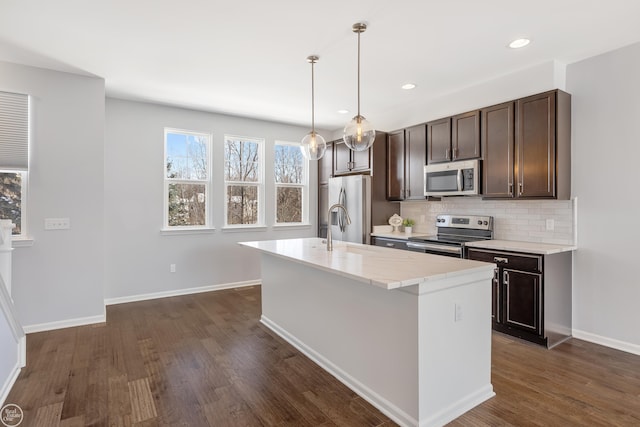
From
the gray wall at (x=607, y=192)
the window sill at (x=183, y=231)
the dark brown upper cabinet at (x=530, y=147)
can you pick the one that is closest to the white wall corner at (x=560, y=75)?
the gray wall at (x=607, y=192)

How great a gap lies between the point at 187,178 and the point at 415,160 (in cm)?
327

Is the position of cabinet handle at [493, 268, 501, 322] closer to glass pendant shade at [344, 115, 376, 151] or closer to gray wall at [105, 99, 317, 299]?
glass pendant shade at [344, 115, 376, 151]

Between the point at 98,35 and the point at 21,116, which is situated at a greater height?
the point at 98,35

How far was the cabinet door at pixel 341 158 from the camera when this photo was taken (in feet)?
18.0

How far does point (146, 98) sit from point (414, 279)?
14.1 feet

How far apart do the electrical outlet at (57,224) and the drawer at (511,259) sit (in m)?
4.31

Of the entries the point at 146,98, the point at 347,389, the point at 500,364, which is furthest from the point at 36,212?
the point at 500,364

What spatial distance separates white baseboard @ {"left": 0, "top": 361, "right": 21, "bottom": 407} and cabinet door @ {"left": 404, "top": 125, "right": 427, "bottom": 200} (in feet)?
14.3

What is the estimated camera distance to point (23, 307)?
357 cm

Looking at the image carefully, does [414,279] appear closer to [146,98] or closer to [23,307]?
[23,307]

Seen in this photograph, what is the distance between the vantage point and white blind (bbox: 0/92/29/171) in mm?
3467

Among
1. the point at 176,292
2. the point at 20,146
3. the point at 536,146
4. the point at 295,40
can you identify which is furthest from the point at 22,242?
the point at 536,146

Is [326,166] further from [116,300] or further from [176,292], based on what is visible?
[116,300]

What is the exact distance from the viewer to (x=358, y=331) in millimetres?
2449
